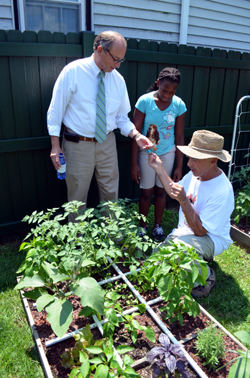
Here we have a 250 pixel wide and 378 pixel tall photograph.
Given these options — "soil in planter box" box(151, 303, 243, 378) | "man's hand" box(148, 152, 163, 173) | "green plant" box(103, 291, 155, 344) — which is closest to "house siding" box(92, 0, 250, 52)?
"man's hand" box(148, 152, 163, 173)

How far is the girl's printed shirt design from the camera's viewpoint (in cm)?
309

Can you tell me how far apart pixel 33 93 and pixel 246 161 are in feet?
12.7

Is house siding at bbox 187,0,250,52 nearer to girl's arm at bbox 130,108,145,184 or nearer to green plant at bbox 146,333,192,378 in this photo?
girl's arm at bbox 130,108,145,184

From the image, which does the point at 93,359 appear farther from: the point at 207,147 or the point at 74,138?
the point at 74,138

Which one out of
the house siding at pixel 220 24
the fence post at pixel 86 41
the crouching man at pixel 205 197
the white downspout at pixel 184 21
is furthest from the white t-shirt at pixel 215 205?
the house siding at pixel 220 24

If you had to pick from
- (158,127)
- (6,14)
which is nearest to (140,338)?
(158,127)

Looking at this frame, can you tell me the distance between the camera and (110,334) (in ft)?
6.16

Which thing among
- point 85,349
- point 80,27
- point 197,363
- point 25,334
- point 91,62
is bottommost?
point 25,334

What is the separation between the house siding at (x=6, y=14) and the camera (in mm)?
3584

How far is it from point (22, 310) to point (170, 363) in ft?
4.44

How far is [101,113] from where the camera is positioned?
108 inches

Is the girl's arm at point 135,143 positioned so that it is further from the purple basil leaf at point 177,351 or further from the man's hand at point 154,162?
the purple basil leaf at point 177,351

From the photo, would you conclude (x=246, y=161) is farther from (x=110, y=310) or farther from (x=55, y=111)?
(x=110, y=310)

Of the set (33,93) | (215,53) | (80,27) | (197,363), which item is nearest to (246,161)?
(215,53)
